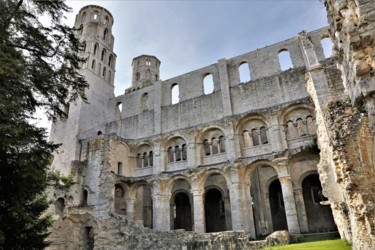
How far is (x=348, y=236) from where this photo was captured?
10.1 m

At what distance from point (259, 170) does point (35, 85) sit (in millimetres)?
17631

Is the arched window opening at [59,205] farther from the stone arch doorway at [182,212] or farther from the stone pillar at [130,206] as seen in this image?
the stone arch doorway at [182,212]

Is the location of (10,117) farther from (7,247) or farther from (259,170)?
(259,170)

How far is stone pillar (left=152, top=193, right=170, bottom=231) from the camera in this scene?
69.4 ft

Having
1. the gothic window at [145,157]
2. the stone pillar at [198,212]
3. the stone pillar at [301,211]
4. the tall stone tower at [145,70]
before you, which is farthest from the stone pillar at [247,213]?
the tall stone tower at [145,70]

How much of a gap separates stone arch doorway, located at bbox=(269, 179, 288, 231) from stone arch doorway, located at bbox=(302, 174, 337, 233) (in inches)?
79.8

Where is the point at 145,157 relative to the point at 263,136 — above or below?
below

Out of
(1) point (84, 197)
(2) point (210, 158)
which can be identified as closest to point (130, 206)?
(1) point (84, 197)

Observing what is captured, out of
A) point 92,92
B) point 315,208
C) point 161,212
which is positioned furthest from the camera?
point 92,92

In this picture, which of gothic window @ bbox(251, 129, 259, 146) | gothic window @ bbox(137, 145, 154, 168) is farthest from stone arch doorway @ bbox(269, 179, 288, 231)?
gothic window @ bbox(137, 145, 154, 168)

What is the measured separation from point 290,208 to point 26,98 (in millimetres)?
15731

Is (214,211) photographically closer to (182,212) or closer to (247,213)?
(182,212)

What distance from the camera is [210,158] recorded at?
73.7 ft

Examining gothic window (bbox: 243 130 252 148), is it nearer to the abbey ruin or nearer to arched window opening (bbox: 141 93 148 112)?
the abbey ruin
